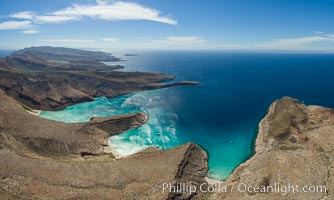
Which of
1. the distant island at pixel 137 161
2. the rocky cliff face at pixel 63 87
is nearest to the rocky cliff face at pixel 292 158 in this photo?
the distant island at pixel 137 161

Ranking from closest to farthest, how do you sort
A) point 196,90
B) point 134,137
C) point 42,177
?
point 42,177 < point 134,137 < point 196,90

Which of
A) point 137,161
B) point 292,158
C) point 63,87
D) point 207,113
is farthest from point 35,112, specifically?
point 292,158

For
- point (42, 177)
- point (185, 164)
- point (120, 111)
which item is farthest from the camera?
point (120, 111)

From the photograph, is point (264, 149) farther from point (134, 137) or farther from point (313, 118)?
point (134, 137)

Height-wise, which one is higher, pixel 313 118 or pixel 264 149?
pixel 313 118

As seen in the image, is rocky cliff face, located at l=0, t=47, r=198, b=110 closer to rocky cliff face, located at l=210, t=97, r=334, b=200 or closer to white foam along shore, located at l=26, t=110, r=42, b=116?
white foam along shore, located at l=26, t=110, r=42, b=116

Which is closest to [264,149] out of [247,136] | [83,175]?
[247,136]

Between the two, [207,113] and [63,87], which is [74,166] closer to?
[207,113]

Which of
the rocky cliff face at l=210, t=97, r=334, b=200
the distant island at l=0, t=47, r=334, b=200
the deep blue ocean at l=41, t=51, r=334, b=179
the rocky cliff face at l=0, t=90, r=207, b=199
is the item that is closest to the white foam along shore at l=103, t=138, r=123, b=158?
the distant island at l=0, t=47, r=334, b=200
